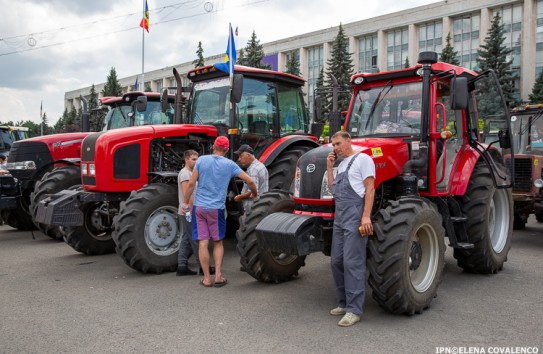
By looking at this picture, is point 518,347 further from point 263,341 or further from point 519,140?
point 519,140

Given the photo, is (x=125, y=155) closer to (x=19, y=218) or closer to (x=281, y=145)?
(x=281, y=145)

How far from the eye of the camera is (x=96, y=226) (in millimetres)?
8273

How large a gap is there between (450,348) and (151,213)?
414 centimetres

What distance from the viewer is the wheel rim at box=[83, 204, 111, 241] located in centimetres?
818

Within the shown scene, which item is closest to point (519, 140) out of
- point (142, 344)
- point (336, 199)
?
point (336, 199)

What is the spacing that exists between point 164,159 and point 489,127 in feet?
15.6

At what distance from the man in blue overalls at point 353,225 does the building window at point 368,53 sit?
52.6 meters

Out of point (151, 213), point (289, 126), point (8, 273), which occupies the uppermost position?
point (289, 126)

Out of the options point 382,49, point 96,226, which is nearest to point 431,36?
point 382,49

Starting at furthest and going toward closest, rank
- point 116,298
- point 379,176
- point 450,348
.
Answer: point 116,298, point 379,176, point 450,348

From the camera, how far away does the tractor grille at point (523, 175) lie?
950 cm

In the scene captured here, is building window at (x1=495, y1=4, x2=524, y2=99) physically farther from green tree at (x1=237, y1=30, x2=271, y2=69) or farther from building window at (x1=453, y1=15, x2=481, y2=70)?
green tree at (x1=237, y1=30, x2=271, y2=69)

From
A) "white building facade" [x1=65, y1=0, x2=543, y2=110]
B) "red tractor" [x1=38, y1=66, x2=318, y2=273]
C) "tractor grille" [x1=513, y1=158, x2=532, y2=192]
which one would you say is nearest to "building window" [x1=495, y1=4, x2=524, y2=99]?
"white building facade" [x1=65, y1=0, x2=543, y2=110]

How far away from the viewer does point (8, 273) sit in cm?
727
